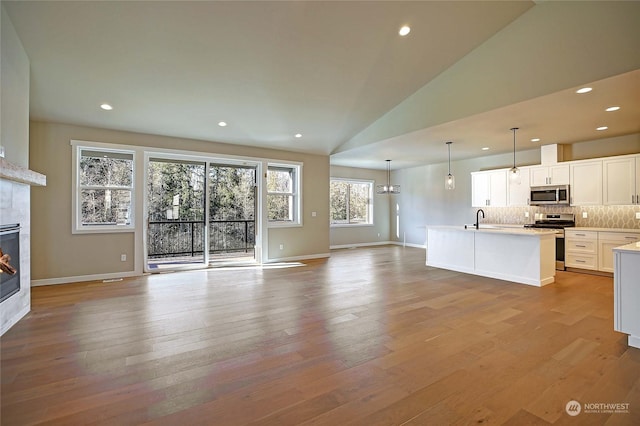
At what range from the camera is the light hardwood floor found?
73.7 inches

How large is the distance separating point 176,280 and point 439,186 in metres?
7.57

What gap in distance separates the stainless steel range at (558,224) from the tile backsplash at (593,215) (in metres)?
0.12

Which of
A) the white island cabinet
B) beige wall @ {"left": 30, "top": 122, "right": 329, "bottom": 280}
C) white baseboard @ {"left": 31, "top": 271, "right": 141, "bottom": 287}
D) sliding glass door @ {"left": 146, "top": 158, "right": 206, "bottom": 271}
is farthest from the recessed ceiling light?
white baseboard @ {"left": 31, "top": 271, "right": 141, "bottom": 287}

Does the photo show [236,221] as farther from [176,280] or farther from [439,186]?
[439,186]

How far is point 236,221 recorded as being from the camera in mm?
6969

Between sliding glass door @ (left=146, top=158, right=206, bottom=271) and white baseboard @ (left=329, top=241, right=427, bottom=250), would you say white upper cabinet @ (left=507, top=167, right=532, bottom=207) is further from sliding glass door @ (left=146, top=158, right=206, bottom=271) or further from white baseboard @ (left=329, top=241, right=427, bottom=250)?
sliding glass door @ (left=146, top=158, right=206, bottom=271)

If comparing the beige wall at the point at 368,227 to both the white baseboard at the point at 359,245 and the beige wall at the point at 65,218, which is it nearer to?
the white baseboard at the point at 359,245

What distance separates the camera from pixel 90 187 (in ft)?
17.7

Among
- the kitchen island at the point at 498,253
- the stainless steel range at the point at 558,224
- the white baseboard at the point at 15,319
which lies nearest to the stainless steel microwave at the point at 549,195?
the stainless steel range at the point at 558,224

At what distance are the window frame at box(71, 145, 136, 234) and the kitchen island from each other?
596 centimetres

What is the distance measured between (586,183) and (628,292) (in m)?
4.21

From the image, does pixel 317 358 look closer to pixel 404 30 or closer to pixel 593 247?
pixel 404 30

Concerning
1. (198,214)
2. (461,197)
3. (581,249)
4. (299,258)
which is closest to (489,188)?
(461,197)

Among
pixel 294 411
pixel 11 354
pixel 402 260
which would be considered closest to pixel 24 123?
pixel 11 354
